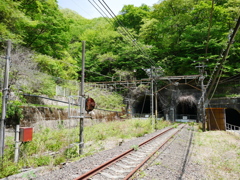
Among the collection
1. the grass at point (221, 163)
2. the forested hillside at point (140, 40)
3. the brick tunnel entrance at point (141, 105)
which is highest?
the forested hillside at point (140, 40)

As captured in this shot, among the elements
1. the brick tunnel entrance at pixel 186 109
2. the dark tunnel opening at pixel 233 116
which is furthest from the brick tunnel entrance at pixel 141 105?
the dark tunnel opening at pixel 233 116

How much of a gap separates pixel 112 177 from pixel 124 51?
90.8 feet

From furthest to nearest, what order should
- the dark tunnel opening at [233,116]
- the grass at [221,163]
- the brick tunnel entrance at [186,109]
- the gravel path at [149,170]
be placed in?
the dark tunnel opening at [233,116], the brick tunnel entrance at [186,109], the grass at [221,163], the gravel path at [149,170]

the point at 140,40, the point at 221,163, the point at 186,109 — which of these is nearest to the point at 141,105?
the point at 186,109

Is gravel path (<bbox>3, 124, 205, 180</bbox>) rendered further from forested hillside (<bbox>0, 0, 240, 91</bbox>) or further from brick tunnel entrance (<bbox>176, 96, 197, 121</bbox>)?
brick tunnel entrance (<bbox>176, 96, 197, 121</bbox>)

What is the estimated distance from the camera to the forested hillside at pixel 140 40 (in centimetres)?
1711

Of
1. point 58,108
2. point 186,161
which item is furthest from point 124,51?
point 186,161

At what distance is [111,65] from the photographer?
3456 cm

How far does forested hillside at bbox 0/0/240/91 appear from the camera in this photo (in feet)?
56.1

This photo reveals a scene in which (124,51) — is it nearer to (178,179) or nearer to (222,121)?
(222,121)

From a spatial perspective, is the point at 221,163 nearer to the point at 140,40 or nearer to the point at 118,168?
the point at 118,168

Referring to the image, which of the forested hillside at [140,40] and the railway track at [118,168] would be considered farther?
the forested hillside at [140,40]

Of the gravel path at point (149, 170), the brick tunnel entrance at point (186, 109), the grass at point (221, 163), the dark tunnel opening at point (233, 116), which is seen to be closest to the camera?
the gravel path at point (149, 170)

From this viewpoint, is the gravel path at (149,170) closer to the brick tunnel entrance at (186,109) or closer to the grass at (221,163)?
the grass at (221,163)
